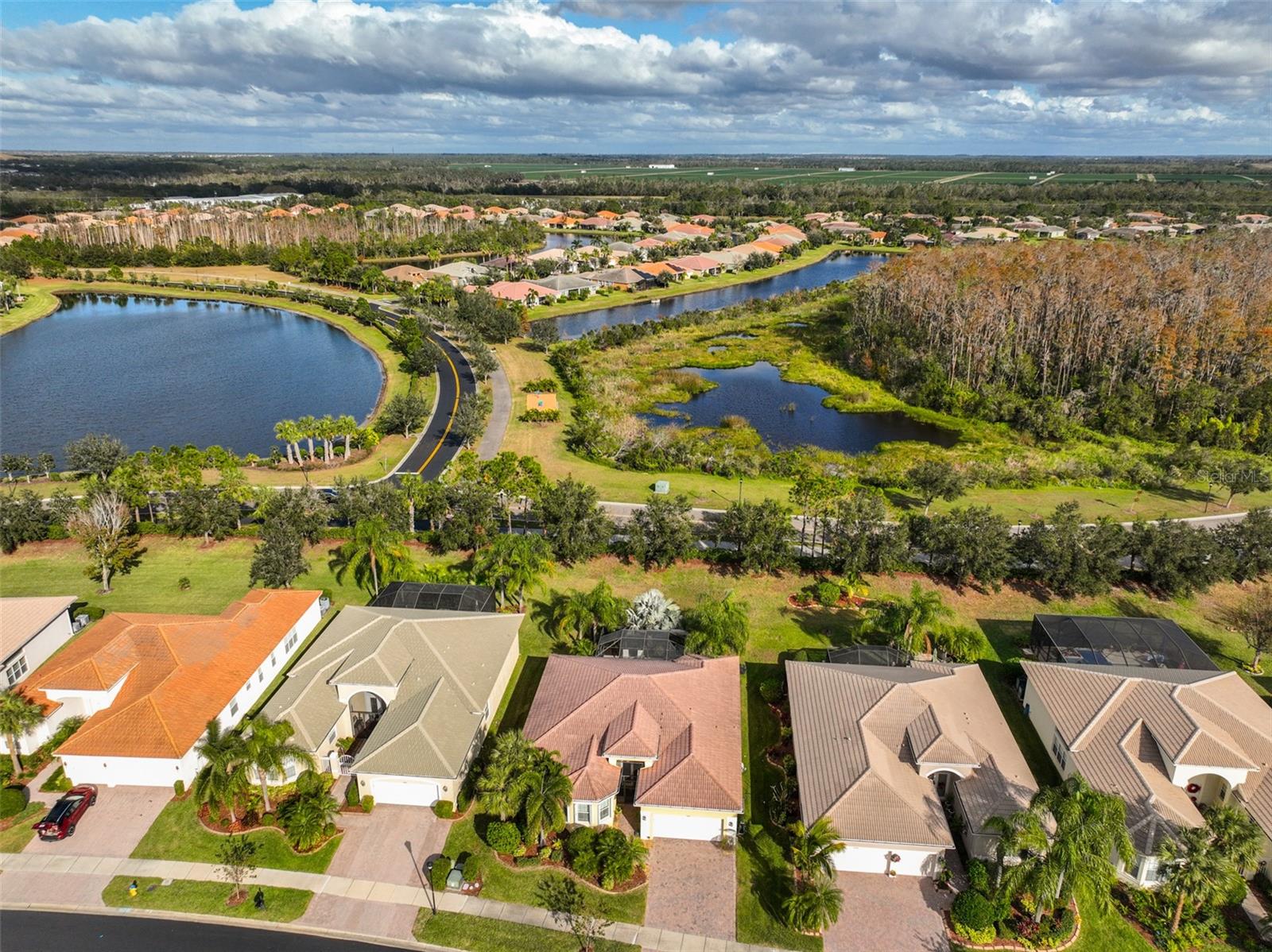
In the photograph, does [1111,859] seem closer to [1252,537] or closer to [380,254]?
[1252,537]

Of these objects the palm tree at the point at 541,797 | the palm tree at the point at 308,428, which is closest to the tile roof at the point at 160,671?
the palm tree at the point at 541,797

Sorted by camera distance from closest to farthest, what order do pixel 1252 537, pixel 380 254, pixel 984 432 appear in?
pixel 1252 537, pixel 984 432, pixel 380 254

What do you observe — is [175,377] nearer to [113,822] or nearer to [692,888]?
[113,822]

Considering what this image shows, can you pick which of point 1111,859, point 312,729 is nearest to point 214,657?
point 312,729

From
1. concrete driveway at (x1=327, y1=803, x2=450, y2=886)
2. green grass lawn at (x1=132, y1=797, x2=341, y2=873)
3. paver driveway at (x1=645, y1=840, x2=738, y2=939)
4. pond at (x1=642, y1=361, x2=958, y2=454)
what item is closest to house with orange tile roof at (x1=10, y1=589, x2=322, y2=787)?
green grass lawn at (x1=132, y1=797, x2=341, y2=873)

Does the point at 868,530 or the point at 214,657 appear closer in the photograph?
the point at 214,657

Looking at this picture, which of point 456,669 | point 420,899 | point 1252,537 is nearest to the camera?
point 420,899

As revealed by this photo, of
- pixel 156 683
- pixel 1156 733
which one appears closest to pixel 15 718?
pixel 156 683

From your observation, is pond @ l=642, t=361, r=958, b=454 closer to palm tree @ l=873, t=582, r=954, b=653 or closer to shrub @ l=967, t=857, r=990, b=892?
palm tree @ l=873, t=582, r=954, b=653
